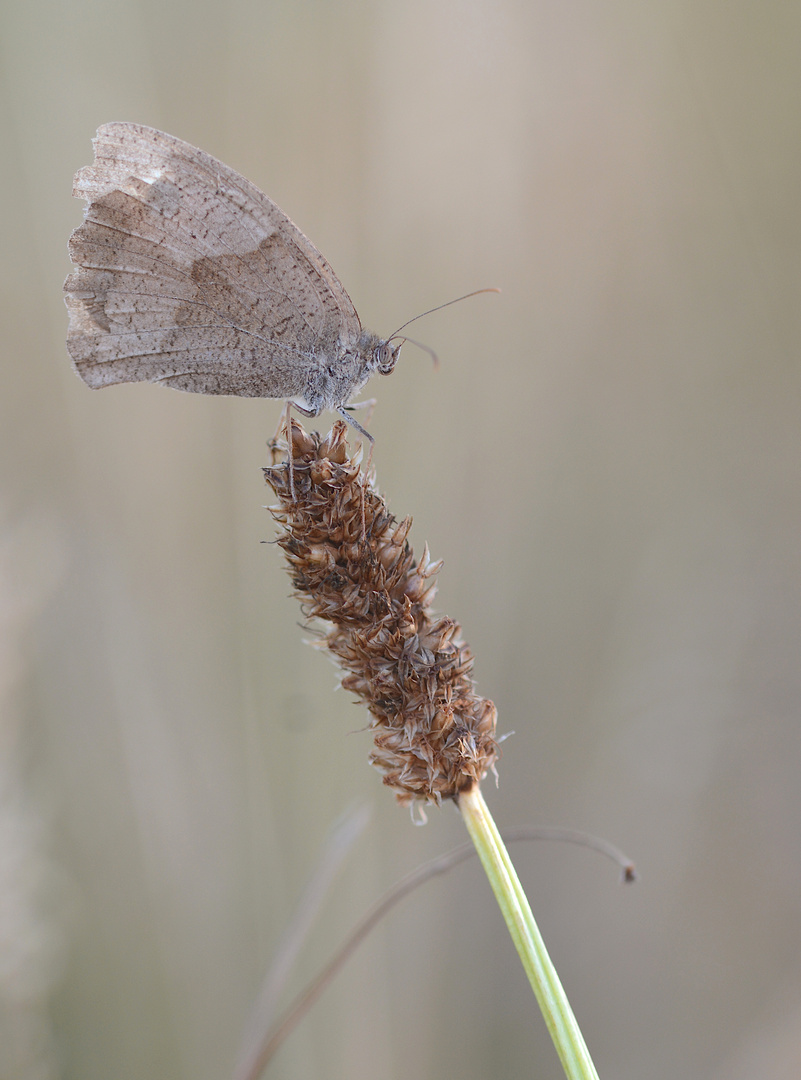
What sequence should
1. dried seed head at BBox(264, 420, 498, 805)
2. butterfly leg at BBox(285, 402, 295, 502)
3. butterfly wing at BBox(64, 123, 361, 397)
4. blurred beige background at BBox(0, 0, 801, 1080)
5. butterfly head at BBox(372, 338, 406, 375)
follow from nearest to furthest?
dried seed head at BBox(264, 420, 498, 805)
butterfly leg at BBox(285, 402, 295, 502)
butterfly wing at BBox(64, 123, 361, 397)
butterfly head at BBox(372, 338, 406, 375)
blurred beige background at BBox(0, 0, 801, 1080)

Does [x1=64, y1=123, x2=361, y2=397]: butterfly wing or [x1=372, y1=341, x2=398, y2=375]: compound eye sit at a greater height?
[x1=64, y1=123, x2=361, y2=397]: butterfly wing

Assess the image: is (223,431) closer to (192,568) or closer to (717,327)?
(192,568)

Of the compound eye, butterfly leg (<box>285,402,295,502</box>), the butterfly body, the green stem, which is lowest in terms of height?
the green stem

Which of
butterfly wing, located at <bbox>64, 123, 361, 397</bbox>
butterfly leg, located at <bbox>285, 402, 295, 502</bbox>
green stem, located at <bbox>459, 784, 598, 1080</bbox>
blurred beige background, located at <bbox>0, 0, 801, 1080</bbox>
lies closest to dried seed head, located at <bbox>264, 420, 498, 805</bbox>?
butterfly leg, located at <bbox>285, 402, 295, 502</bbox>

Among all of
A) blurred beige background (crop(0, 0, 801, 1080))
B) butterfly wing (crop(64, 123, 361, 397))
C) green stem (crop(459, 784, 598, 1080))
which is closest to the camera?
green stem (crop(459, 784, 598, 1080))

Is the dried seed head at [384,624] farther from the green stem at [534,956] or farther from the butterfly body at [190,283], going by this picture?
the butterfly body at [190,283]

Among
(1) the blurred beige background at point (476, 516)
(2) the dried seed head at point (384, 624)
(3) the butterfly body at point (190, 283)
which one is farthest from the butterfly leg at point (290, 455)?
(1) the blurred beige background at point (476, 516)

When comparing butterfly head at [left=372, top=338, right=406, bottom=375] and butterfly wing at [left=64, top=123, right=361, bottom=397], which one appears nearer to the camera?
butterfly wing at [left=64, top=123, right=361, bottom=397]

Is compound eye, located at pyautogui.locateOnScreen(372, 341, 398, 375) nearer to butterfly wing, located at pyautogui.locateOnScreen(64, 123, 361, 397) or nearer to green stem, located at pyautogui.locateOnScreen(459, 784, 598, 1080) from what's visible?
butterfly wing, located at pyautogui.locateOnScreen(64, 123, 361, 397)
